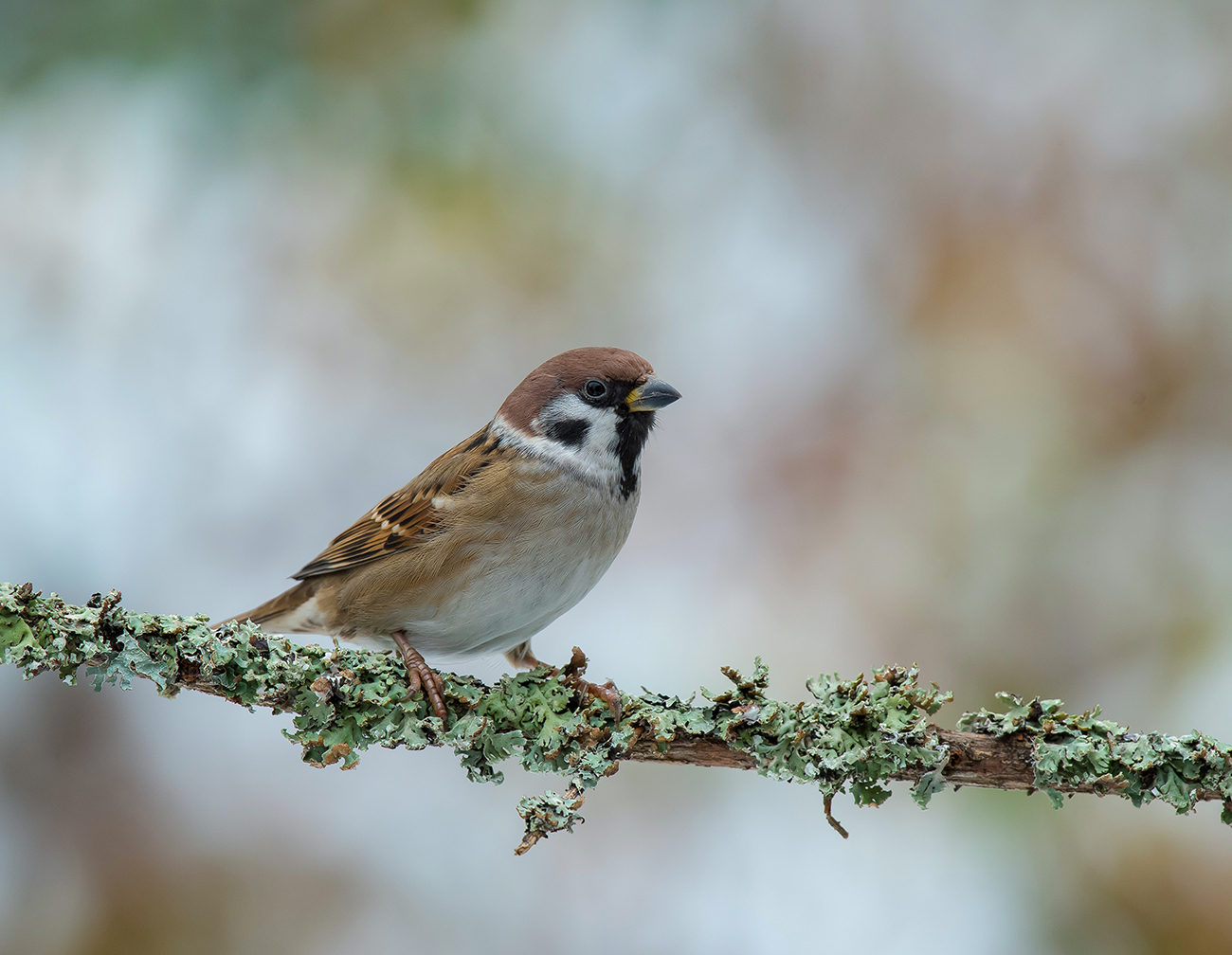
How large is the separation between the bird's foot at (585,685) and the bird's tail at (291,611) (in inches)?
38.3

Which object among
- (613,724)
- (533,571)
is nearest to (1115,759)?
(613,724)

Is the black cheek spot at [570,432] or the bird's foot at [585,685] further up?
the black cheek spot at [570,432]

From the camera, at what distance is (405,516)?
9.70 ft

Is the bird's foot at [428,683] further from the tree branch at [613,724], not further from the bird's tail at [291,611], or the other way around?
the bird's tail at [291,611]

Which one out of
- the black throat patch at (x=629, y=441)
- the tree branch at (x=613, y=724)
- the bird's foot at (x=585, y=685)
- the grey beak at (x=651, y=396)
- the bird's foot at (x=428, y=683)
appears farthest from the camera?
the black throat patch at (x=629, y=441)

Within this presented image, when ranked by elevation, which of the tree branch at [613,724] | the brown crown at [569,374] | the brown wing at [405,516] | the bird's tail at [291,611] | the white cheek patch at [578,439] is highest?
the brown crown at [569,374]

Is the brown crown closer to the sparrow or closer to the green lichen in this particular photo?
the sparrow

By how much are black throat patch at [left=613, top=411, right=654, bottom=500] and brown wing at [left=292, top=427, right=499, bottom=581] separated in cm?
35

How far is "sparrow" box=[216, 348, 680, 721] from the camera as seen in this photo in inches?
107

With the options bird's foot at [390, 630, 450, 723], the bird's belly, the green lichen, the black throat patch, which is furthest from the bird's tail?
the green lichen

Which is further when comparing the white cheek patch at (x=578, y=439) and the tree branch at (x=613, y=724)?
the white cheek patch at (x=578, y=439)

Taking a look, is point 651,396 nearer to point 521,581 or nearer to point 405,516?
point 521,581

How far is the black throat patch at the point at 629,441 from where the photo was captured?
2.90 m

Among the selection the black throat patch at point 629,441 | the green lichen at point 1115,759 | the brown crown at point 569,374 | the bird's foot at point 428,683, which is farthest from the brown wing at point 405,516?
the green lichen at point 1115,759
